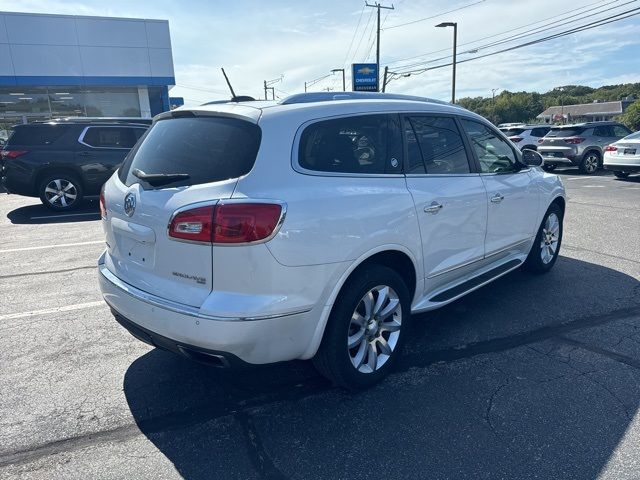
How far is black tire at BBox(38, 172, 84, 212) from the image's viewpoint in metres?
9.66

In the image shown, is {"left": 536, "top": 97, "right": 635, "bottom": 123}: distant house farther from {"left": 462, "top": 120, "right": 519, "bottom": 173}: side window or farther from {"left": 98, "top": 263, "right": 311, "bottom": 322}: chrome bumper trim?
{"left": 98, "top": 263, "right": 311, "bottom": 322}: chrome bumper trim

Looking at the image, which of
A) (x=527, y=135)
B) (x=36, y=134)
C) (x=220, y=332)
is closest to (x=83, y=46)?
(x=36, y=134)

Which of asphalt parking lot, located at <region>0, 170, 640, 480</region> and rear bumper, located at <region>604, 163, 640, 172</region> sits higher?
rear bumper, located at <region>604, 163, 640, 172</region>

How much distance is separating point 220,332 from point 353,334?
38.1 inches

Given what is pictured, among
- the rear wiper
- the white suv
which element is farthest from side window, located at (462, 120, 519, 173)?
the rear wiper

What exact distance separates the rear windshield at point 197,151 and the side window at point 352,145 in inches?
13.1

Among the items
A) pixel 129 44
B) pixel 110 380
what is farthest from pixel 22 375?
pixel 129 44

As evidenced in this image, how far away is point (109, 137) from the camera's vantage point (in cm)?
1002

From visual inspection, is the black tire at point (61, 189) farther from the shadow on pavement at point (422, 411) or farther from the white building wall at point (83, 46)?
the white building wall at point (83, 46)

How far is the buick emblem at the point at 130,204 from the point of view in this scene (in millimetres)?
2858

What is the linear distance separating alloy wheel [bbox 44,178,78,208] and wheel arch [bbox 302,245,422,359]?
8709 millimetres

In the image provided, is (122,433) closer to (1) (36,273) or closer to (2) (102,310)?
(2) (102,310)

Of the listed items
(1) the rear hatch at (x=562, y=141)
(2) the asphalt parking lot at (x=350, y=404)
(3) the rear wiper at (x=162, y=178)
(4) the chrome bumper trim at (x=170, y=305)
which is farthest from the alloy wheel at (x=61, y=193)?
(1) the rear hatch at (x=562, y=141)

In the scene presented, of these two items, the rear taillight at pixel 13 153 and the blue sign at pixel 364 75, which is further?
the blue sign at pixel 364 75
